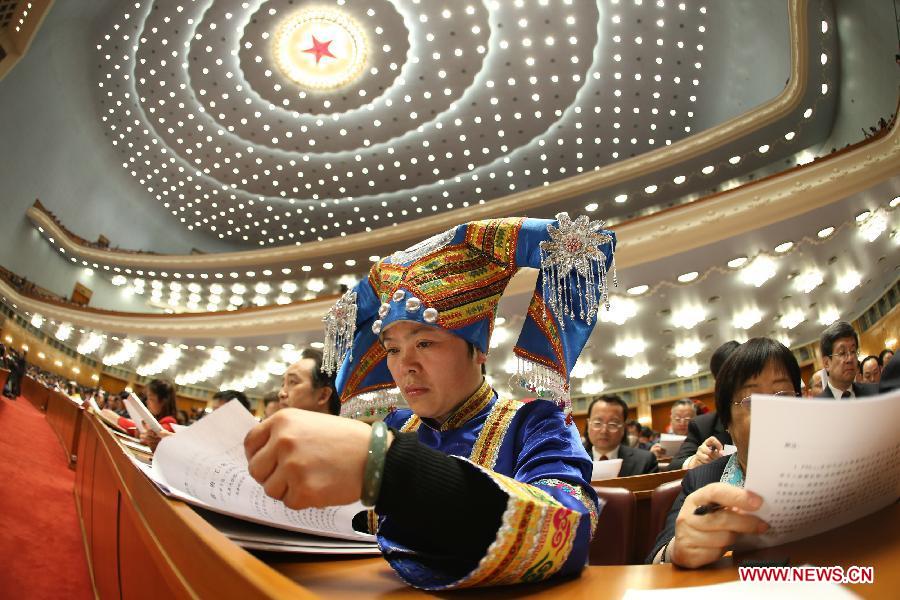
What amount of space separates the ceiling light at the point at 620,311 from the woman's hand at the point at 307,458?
8667 mm

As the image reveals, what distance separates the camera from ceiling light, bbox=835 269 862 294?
879 centimetres

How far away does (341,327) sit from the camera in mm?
1297

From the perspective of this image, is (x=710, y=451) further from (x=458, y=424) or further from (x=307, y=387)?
(x=307, y=387)

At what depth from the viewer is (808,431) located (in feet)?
1.36

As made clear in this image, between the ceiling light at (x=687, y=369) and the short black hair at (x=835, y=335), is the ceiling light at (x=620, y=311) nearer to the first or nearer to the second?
the ceiling light at (x=687, y=369)

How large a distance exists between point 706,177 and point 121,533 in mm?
14520

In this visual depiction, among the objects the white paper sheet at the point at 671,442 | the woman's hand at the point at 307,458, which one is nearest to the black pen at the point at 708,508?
the woman's hand at the point at 307,458

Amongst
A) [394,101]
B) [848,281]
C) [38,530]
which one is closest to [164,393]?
[38,530]

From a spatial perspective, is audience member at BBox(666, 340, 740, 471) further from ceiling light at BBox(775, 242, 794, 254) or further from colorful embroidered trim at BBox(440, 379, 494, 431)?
ceiling light at BBox(775, 242, 794, 254)

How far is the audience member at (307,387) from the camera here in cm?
195

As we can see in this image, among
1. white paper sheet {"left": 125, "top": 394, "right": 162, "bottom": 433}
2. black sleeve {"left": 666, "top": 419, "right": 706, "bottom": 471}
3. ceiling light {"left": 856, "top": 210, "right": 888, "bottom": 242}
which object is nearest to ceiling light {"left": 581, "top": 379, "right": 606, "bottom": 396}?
ceiling light {"left": 856, "top": 210, "right": 888, "bottom": 242}

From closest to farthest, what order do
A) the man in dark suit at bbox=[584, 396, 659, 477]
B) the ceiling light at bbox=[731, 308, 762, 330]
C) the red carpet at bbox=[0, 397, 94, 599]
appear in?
1. the red carpet at bbox=[0, 397, 94, 599]
2. the man in dark suit at bbox=[584, 396, 659, 477]
3. the ceiling light at bbox=[731, 308, 762, 330]

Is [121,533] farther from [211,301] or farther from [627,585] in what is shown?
[211,301]

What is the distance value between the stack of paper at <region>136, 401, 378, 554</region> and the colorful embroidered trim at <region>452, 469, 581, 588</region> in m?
0.23
